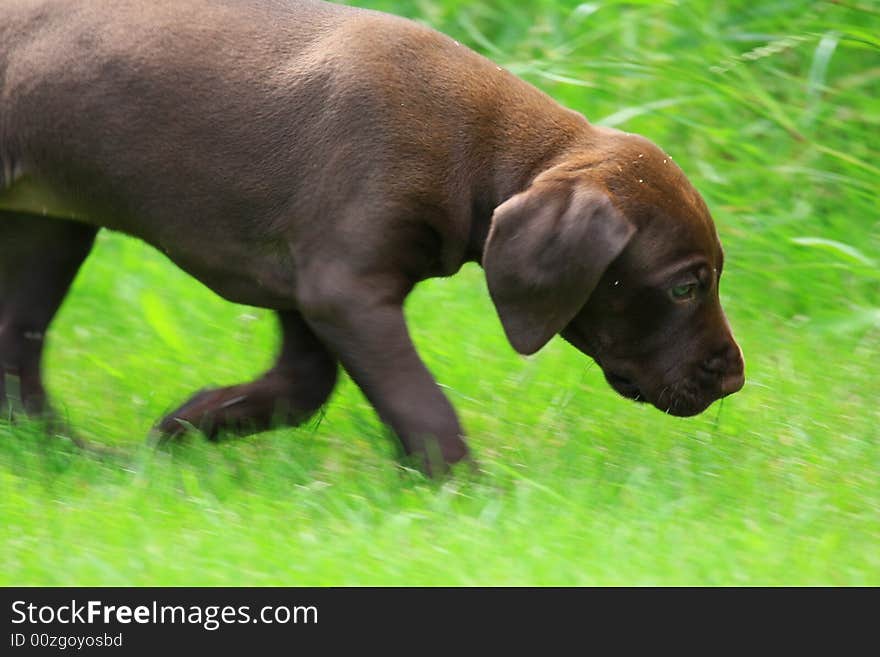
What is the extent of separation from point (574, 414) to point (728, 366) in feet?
2.17

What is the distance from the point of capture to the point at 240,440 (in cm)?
470

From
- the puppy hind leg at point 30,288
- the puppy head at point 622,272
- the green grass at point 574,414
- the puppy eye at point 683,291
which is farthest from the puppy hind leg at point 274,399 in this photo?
the puppy eye at point 683,291

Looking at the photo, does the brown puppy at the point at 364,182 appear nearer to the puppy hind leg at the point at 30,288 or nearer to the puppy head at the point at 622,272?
the puppy head at the point at 622,272

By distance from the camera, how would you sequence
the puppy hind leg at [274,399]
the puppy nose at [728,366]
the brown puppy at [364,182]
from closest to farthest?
the brown puppy at [364,182], the puppy nose at [728,366], the puppy hind leg at [274,399]

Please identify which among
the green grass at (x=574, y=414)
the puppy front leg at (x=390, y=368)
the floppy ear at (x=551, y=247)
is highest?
the floppy ear at (x=551, y=247)

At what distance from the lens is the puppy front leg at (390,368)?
414cm

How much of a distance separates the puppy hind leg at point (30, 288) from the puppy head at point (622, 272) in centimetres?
133

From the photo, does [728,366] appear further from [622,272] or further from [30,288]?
[30,288]

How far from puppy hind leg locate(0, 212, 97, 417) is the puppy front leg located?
963 millimetres

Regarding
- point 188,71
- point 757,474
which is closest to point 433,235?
point 188,71

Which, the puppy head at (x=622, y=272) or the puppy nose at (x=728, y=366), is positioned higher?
the puppy head at (x=622, y=272)

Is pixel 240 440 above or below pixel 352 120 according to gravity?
below
